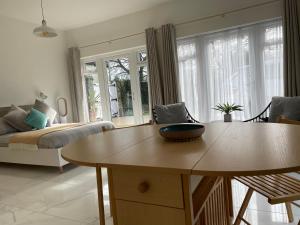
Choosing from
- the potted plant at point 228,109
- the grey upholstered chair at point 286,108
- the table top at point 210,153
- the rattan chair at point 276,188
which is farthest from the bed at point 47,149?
the grey upholstered chair at point 286,108

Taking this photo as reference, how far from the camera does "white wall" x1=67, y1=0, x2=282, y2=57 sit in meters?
4.05

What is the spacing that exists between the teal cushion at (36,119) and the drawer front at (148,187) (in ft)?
11.9

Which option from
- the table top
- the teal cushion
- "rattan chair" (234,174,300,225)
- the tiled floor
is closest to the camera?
the table top

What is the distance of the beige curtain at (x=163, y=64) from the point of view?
4543 mm

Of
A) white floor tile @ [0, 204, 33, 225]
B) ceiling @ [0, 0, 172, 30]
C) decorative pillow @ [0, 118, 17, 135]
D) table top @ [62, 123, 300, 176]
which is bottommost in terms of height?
white floor tile @ [0, 204, 33, 225]

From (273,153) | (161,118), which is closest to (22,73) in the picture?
(161,118)

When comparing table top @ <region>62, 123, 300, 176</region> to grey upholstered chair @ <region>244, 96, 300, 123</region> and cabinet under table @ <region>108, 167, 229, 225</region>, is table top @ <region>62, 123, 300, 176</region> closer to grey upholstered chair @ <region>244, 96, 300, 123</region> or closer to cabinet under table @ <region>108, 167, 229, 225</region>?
cabinet under table @ <region>108, 167, 229, 225</region>

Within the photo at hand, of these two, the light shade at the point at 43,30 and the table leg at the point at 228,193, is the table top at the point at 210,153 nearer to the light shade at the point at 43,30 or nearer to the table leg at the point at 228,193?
the table leg at the point at 228,193

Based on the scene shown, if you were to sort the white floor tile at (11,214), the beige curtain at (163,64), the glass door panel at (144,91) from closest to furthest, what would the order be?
the white floor tile at (11,214), the beige curtain at (163,64), the glass door panel at (144,91)

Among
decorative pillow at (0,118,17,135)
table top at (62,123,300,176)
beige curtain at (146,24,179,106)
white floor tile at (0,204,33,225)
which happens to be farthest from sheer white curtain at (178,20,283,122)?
white floor tile at (0,204,33,225)

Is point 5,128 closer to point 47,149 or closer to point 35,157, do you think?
point 35,157

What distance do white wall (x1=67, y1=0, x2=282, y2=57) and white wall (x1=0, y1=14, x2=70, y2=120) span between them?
24.2 inches

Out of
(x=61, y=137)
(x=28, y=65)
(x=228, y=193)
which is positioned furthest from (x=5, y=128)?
(x=228, y=193)

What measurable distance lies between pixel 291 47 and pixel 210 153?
11.4 feet
